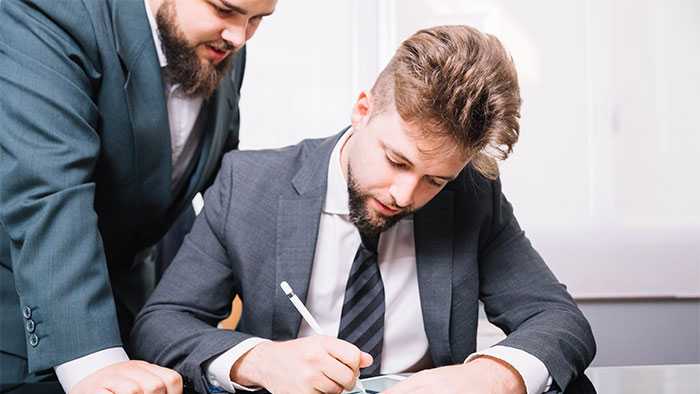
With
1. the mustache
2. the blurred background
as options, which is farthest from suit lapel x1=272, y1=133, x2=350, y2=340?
the blurred background

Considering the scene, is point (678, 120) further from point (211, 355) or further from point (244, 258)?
point (211, 355)

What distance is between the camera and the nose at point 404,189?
52.5 inches

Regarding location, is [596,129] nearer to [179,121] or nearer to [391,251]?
[391,251]

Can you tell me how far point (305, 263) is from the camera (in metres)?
1.43

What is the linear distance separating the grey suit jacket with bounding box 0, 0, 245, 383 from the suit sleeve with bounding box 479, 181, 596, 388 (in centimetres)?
68

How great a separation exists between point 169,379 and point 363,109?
0.64 meters

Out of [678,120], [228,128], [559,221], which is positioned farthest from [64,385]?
[678,120]

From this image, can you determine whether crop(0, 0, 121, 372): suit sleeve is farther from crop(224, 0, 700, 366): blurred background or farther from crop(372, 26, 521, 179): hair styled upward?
crop(224, 0, 700, 366): blurred background

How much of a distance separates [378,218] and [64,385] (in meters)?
0.61

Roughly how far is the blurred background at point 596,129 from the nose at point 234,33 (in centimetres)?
126

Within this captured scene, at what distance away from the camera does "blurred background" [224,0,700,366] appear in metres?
2.74

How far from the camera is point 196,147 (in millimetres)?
1744

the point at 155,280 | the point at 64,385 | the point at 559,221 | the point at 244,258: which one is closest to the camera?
the point at 64,385

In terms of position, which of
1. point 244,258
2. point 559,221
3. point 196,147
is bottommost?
point 559,221
